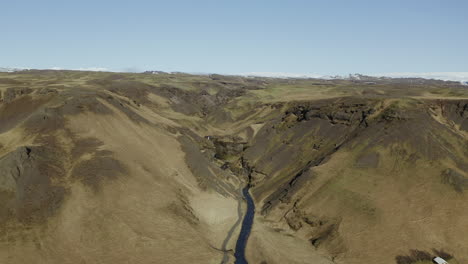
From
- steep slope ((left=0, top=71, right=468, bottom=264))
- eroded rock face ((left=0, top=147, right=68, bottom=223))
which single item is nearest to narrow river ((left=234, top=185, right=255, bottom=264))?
steep slope ((left=0, top=71, right=468, bottom=264))

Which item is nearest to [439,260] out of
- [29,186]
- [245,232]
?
[245,232]

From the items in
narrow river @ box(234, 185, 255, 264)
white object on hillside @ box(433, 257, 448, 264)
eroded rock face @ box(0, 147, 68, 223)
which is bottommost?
narrow river @ box(234, 185, 255, 264)

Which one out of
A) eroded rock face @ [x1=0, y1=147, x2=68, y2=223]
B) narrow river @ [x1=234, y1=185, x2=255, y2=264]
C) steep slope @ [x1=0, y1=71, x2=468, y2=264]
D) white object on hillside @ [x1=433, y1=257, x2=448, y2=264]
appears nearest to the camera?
white object on hillside @ [x1=433, y1=257, x2=448, y2=264]

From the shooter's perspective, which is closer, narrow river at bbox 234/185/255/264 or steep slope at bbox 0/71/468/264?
steep slope at bbox 0/71/468/264

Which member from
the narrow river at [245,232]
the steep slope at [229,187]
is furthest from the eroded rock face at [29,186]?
the narrow river at [245,232]

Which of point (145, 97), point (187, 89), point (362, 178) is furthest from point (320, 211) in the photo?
point (187, 89)

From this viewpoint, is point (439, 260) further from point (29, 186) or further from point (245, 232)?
point (29, 186)

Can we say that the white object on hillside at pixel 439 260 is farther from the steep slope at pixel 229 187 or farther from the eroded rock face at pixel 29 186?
the eroded rock face at pixel 29 186

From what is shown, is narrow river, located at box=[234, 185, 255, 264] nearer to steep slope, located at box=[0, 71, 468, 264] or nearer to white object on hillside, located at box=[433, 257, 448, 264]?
steep slope, located at box=[0, 71, 468, 264]
